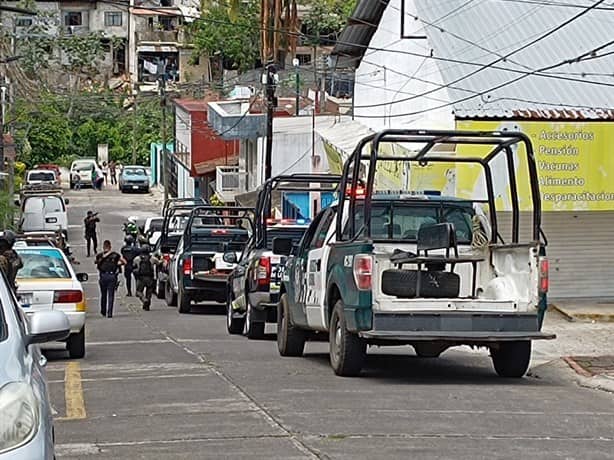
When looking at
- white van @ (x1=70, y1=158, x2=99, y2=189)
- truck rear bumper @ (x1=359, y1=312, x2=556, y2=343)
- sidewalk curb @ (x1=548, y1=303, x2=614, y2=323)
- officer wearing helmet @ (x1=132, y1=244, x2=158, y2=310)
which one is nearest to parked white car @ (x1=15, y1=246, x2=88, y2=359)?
truck rear bumper @ (x1=359, y1=312, x2=556, y2=343)

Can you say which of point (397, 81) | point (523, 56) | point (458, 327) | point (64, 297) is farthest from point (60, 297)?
point (397, 81)

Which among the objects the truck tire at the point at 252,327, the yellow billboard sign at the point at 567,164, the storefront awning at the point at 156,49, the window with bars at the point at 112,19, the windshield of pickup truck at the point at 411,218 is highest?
the window with bars at the point at 112,19

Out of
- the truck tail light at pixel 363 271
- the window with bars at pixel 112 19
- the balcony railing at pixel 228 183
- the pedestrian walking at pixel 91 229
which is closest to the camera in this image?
the truck tail light at pixel 363 271

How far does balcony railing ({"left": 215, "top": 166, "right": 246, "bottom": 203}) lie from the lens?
174 ft

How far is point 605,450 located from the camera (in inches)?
361

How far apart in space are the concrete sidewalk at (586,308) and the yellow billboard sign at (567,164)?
1.81 meters

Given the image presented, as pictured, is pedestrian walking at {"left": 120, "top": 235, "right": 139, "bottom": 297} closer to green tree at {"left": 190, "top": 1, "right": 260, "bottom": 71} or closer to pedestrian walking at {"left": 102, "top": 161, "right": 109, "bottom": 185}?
green tree at {"left": 190, "top": 1, "right": 260, "bottom": 71}

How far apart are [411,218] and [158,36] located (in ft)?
268

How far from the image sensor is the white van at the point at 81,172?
7519 centimetres

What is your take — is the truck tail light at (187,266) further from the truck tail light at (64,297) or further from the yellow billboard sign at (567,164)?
the truck tail light at (64,297)

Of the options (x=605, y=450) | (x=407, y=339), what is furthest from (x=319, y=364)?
(x=605, y=450)

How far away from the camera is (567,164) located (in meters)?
24.2

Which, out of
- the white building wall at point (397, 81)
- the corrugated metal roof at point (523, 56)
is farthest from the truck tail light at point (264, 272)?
the white building wall at point (397, 81)

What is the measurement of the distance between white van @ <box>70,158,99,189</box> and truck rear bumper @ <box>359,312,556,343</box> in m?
63.9
